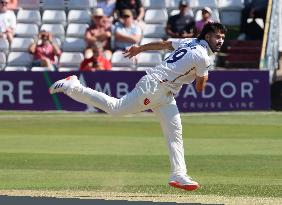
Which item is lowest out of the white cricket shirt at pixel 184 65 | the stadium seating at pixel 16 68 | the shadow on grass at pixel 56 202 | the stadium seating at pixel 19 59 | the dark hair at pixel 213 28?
the stadium seating at pixel 16 68

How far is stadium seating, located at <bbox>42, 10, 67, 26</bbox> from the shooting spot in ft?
70.9

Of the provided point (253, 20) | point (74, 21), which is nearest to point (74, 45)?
point (74, 21)

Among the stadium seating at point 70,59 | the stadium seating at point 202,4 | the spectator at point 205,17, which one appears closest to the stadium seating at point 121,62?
the stadium seating at point 70,59

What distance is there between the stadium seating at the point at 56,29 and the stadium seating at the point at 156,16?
5.84 ft

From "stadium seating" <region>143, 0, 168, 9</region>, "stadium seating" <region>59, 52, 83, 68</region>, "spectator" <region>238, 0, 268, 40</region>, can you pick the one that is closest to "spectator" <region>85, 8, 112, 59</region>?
"stadium seating" <region>59, 52, 83, 68</region>

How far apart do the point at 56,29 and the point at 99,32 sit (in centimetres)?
135

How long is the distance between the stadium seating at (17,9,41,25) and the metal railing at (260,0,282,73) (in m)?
4.94

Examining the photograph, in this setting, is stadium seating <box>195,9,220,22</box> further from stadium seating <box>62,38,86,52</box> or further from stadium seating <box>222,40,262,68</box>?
stadium seating <box>62,38,86,52</box>

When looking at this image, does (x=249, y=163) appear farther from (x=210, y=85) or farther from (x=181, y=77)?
(x=210, y=85)

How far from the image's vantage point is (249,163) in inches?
478

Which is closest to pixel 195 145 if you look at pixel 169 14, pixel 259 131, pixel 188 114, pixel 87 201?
pixel 259 131

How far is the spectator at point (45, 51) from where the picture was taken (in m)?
20.3

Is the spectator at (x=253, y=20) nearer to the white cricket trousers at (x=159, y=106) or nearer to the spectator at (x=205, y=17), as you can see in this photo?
the spectator at (x=205, y=17)

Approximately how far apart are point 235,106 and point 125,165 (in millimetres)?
7352
